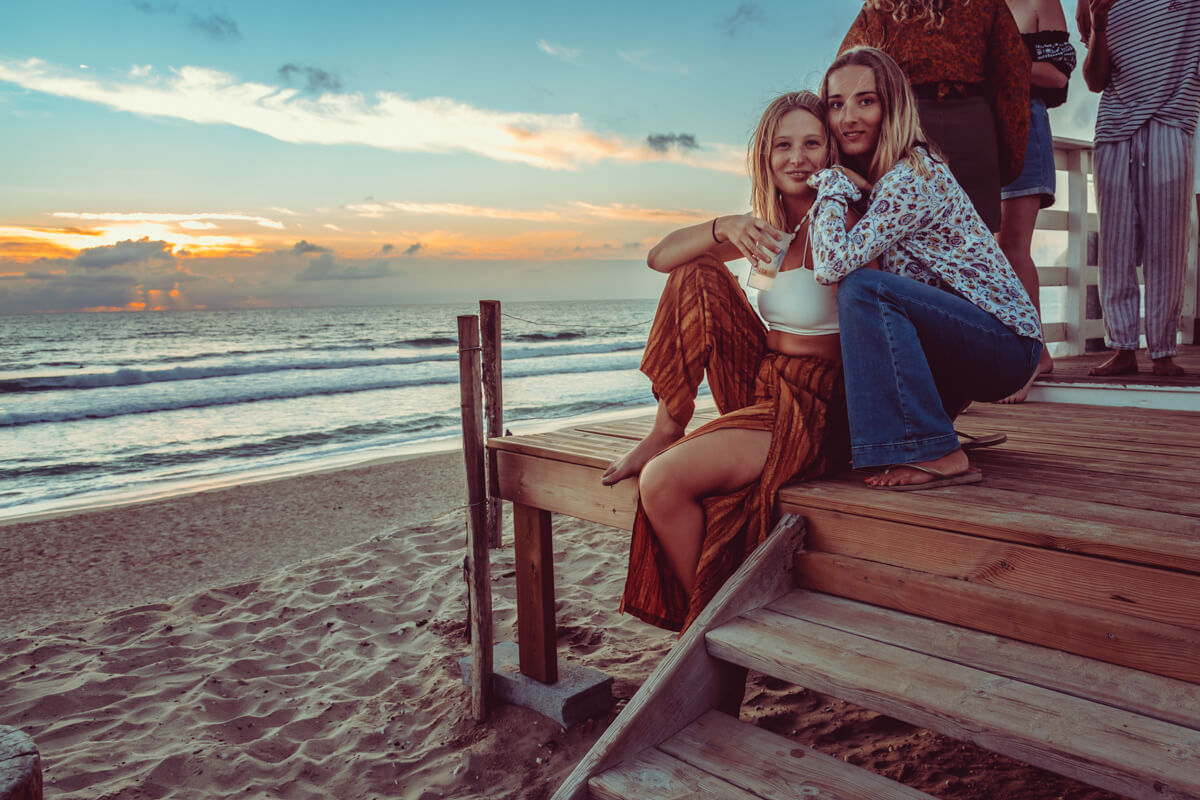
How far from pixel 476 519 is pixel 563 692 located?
822 mm

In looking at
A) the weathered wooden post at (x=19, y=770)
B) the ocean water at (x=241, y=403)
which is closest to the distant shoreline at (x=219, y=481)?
the ocean water at (x=241, y=403)

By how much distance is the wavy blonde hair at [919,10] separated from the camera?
117 inches

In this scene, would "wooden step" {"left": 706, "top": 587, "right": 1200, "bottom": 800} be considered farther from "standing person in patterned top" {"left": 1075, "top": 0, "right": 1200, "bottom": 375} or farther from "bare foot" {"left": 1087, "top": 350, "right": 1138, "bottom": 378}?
"standing person in patterned top" {"left": 1075, "top": 0, "right": 1200, "bottom": 375}

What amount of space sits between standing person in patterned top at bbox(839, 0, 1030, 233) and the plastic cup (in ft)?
3.81

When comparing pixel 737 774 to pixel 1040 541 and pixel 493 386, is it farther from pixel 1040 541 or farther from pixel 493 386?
pixel 493 386

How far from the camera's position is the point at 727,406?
7.88ft

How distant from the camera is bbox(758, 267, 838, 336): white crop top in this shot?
218 centimetres

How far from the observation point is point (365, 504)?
Result: 7105 mm

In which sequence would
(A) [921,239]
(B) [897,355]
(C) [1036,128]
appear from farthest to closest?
(C) [1036,128]
(A) [921,239]
(B) [897,355]

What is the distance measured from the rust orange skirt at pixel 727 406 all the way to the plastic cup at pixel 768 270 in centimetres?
9

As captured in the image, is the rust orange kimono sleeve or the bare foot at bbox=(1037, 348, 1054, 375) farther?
the bare foot at bbox=(1037, 348, 1054, 375)

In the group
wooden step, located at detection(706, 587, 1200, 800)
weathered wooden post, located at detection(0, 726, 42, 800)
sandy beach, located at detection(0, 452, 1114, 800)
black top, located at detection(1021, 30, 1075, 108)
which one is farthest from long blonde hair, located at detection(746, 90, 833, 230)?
weathered wooden post, located at detection(0, 726, 42, 800)

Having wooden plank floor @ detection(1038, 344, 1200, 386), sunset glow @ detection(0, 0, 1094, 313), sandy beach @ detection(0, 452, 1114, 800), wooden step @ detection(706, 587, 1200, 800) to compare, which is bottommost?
sandy beach @ detection(0, 452, 1114, 800)

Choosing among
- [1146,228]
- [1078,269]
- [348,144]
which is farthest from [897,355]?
[348,144]
